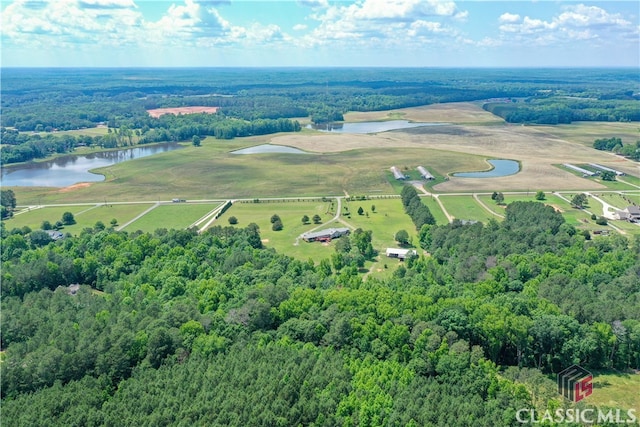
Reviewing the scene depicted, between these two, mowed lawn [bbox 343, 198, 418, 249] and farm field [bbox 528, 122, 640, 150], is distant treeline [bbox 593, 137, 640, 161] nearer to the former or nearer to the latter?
farm field [bbox 528, 122, 640, 150]

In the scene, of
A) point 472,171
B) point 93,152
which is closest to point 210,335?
point 472,171

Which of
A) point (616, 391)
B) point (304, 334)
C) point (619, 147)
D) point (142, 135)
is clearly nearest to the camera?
point (616, 391)

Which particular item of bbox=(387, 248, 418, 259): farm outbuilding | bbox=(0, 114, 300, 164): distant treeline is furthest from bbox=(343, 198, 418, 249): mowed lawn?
bbox=(0, 114, 300, 164): distant treeline

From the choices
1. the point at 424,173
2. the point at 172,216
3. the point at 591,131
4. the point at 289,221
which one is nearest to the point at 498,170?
the point at 424,173

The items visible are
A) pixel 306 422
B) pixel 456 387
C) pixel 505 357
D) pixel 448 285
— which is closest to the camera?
pixel 306 422

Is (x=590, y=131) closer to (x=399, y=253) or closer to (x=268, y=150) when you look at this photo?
(x=268, y=150)

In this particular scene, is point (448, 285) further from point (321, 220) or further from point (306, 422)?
point (321, 220)
